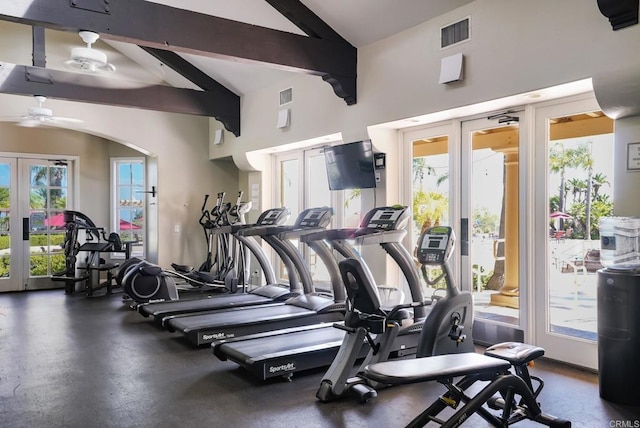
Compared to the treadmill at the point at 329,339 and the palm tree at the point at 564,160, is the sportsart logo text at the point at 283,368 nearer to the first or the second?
the treadmill at the point at 329,339

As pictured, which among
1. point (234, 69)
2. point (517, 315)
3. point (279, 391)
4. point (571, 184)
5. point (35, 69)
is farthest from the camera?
point (234, 69)

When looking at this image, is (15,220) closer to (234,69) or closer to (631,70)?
(234,69)

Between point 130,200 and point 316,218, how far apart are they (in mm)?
5856

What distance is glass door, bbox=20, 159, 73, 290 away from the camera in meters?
9.50

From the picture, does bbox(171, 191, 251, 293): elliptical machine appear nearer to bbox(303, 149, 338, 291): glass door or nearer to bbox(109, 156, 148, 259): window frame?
bbox(303, 149, 338, 291): glass door

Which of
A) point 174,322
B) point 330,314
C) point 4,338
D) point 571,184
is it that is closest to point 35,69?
point 4,338

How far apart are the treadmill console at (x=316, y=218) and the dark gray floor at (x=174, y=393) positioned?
6.04 ft

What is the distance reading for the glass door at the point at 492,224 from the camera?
509 cm

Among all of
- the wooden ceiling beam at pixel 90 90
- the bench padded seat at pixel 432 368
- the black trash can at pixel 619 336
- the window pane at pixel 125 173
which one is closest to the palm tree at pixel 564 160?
the black trash can at pixel 619 336

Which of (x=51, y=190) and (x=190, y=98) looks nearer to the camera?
(x=190, y=98)

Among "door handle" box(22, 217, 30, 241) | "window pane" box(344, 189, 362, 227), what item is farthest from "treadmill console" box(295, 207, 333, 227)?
"door handle" box(22, 217, 30, 241)

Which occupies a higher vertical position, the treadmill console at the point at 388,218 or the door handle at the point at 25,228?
the treadmill console at the point at 388,218

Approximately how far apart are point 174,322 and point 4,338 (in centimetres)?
192

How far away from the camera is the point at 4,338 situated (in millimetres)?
5723
